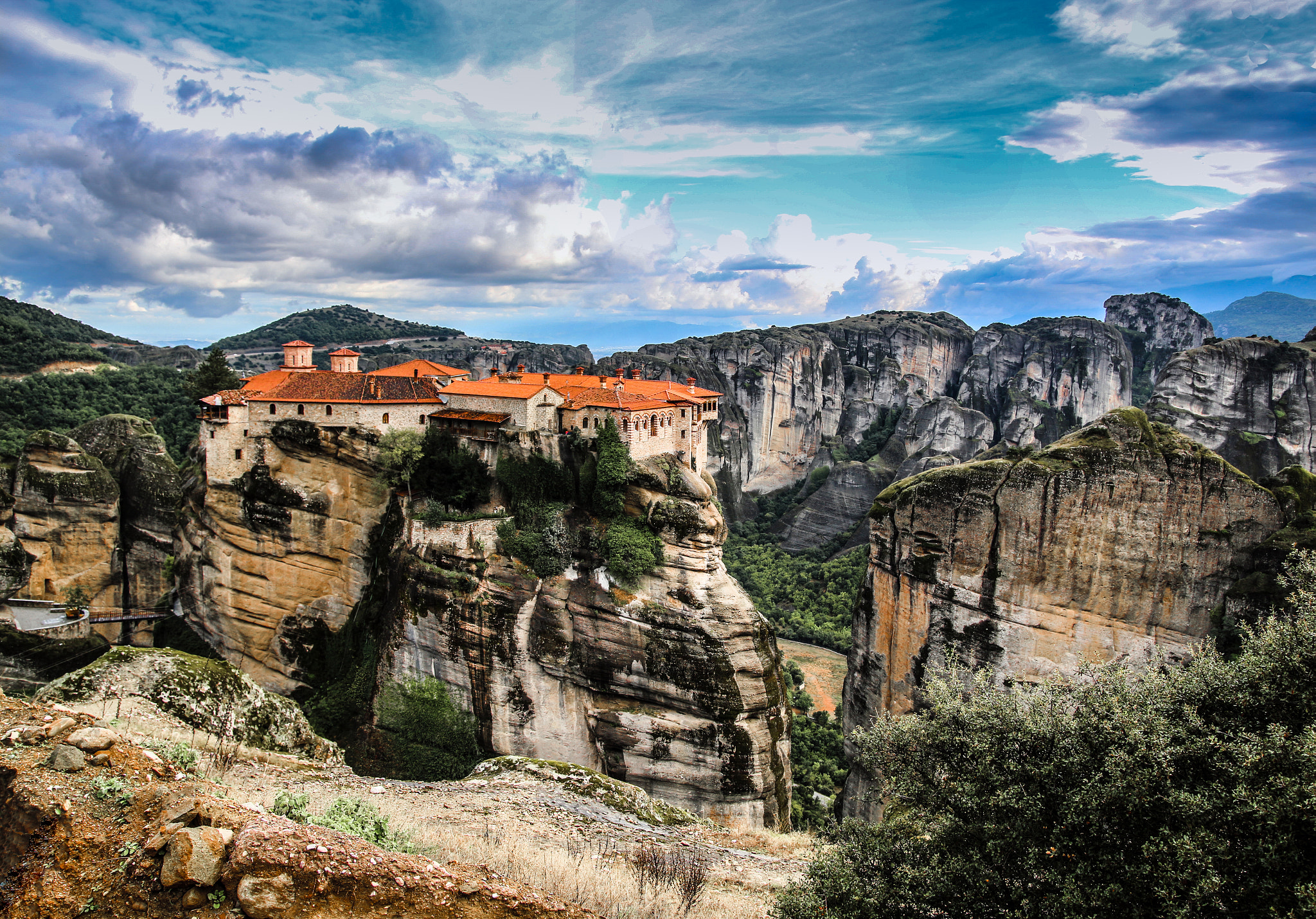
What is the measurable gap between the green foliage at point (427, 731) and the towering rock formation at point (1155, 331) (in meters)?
94.1

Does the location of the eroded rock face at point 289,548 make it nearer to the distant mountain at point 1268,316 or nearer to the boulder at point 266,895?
the boulder at point 266,895

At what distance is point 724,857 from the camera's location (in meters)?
14.0

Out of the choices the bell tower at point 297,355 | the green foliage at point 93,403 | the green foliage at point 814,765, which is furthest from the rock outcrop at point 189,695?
the green foliage at point 93,403

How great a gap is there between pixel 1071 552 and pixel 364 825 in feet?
72.3

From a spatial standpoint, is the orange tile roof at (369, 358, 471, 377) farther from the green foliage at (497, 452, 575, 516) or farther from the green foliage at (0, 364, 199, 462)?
the green foliage at (0, 364, 199, 462)

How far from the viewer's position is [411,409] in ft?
106

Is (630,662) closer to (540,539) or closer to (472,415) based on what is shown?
(540,539)

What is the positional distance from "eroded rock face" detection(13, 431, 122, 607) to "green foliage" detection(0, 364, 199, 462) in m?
11.3

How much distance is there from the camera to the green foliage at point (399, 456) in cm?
3033

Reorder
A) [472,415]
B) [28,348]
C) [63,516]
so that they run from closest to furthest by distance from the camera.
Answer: [472,415] → [63,516] → [28,348]

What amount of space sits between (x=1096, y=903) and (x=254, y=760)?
1464 centimetres

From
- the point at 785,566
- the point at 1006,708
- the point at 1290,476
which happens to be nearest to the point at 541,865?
the point at 1006,708

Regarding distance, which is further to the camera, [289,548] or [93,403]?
[93,403]

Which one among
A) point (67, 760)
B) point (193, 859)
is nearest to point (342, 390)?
point (67, 760)
